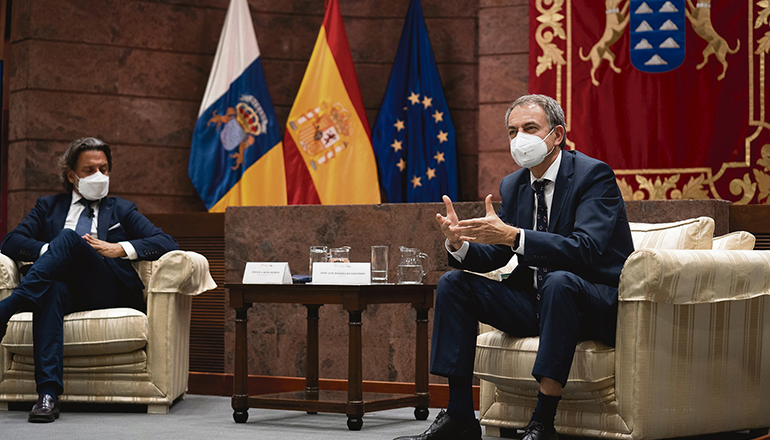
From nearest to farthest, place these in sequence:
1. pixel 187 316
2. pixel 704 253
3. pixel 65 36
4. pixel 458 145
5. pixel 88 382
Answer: pixel 704 253
pixel 88 382
pixel 187 316
pixel 65 36
pixel 458 145

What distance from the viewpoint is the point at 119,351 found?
3.55 meters

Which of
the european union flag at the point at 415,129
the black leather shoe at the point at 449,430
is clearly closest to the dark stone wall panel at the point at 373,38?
the european union flag at the point at 415,129

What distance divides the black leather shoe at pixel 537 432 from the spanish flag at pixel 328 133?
3.20 m

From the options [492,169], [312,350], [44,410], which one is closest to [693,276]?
[312,350]

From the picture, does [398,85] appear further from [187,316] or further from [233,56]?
[187,316]

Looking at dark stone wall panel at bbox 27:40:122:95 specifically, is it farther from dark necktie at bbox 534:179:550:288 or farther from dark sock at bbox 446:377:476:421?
dark sock at bbox 446:377:476:421

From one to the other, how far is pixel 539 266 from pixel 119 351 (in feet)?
5.86

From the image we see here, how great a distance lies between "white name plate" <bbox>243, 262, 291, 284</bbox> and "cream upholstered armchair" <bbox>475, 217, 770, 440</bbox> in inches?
34.5

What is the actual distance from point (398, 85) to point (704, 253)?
3.48m

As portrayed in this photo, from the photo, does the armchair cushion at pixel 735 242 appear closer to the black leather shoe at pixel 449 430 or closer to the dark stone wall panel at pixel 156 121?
the black leather shoe at pixel 449 430

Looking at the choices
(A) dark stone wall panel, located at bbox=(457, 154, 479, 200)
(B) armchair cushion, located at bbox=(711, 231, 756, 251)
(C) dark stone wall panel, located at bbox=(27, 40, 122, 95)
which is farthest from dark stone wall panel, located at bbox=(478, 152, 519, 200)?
(B) armchair cushion, located at bbox=(711, 231, 756, 251)

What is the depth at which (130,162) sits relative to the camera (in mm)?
5777

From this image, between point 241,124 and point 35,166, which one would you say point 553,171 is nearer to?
point 241,124

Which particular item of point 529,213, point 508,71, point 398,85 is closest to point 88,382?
point 529,213
